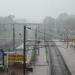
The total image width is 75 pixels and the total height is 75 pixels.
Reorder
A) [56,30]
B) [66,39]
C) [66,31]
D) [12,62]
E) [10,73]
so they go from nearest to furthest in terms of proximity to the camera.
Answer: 1. [10,73]
2. [12,62]
3. [66,39]
4. [66,31]
5. [56,30]

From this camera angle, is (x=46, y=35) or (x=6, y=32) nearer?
(x=46, y=35)

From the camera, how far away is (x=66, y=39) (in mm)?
8039

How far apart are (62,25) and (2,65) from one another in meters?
4.57

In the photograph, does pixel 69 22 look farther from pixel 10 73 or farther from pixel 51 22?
pixel 10 73

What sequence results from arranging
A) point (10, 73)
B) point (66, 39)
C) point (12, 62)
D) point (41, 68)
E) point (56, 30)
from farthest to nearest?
point (56, 30) < point (66, 39) < point (12, 62) < point (41, 68) < point (10, 73)

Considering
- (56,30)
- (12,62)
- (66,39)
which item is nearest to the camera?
(12,62)

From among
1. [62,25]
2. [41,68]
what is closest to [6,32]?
[62,25]

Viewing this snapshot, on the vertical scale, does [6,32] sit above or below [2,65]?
above

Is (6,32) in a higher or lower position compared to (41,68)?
higher

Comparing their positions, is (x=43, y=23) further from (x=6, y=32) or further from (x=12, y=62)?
(x=12, y=62)

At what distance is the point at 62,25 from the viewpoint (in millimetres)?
9430

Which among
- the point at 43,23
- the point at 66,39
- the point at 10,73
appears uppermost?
the point at 43,23

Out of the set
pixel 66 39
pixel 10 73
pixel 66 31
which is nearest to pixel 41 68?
pixel 10 73

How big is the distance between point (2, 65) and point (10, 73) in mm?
427
